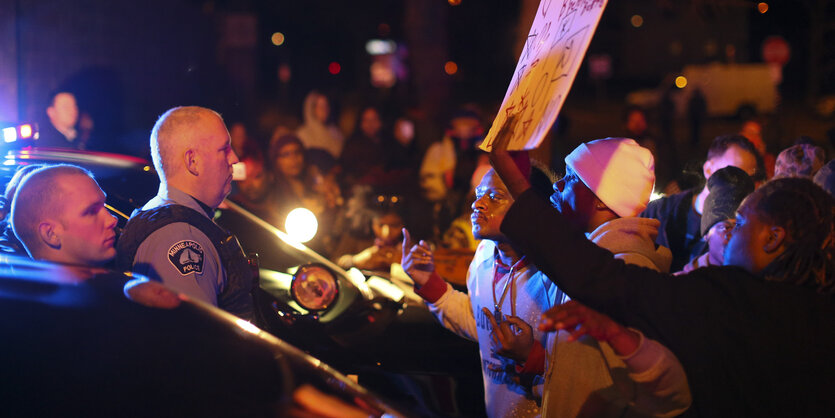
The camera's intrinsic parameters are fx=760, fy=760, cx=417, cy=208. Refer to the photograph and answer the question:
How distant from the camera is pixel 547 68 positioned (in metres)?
1.96

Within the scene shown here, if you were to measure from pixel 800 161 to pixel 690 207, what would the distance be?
71 centimetres

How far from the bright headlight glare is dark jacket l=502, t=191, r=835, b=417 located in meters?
3.06

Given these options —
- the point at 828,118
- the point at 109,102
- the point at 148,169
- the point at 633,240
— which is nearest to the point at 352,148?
the point at 109,102

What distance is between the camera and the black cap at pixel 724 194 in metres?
4.03

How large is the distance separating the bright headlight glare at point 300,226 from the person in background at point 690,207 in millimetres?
2246

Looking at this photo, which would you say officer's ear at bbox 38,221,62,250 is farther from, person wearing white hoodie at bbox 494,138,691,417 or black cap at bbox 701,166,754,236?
black cap at bbox 701,166,754,236

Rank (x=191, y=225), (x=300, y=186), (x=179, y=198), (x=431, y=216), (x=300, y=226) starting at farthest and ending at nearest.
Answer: (x=300, y=186)
(x=431, y=216)
(x=300, y=226)
(x=179, y=198)
(x=191, y=225)

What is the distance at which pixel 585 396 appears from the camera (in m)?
2.38

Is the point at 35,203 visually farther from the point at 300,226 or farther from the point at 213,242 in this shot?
the point at 300,226

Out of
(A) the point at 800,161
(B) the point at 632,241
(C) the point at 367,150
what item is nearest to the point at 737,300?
(B) the point at 632,241

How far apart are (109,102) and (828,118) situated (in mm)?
12443

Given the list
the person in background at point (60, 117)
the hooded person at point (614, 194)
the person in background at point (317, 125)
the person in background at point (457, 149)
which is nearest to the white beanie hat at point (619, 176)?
the hooded person at point (614, 194)

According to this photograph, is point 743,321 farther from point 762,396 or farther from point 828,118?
point 828,118

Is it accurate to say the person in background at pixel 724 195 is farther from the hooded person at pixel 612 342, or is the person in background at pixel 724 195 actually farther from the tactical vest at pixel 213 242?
the tactical vest at pixel 213 242
